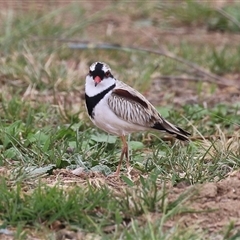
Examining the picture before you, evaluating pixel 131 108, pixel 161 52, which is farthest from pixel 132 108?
pixel 161 52

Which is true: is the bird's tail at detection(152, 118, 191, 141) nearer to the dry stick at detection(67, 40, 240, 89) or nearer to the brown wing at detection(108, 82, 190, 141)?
the brown wing at detection(108, 82, 190, 141)

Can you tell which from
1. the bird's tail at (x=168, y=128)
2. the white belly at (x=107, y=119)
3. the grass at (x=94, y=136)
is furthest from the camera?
the bird's tail at (x=168, y=128)

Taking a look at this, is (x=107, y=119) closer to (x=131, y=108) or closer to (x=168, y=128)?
(x=131, y=108)

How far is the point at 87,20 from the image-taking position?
937cm

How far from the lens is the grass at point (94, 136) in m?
4.55

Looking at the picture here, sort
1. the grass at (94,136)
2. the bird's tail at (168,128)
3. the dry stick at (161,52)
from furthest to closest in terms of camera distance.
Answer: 1. the dry stick at (161,52)
2. the bird's tail at (168,128)
3. the grass at (94,136)

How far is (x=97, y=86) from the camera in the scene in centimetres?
534

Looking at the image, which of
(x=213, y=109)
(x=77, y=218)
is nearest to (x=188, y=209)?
(x=77, y=218)

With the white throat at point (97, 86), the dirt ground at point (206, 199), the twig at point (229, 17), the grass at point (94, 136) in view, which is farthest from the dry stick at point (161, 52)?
the dirt ground at point (206, 199)

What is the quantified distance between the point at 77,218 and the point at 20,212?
0.30m

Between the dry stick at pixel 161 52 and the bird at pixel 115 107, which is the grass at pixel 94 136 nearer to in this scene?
the dry stick at pixel 161 52

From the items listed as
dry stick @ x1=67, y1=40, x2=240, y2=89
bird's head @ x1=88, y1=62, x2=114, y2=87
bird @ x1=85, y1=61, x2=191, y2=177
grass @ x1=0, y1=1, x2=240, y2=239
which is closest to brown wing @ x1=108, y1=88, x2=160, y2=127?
bird @ x1=85, y1=61, x2=191, y2=177

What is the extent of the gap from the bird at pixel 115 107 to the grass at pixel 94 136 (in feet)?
0.79

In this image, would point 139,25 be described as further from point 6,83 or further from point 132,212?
point 132,212
